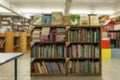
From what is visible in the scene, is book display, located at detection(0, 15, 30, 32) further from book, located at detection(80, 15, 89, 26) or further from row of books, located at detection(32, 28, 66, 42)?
book, located at detection(80, 15, 89, 26)

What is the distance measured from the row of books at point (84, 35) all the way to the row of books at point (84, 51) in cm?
17

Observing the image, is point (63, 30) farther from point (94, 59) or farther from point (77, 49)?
point (94, 59)

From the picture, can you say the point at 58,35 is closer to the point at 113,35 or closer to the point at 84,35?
the point at 84,35

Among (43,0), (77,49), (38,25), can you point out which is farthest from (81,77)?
(43,0)

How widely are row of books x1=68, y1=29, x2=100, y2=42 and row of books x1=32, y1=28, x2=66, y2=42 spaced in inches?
9.1

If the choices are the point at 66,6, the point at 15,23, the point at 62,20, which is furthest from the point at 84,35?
the point at 15,23

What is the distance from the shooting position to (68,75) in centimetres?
611

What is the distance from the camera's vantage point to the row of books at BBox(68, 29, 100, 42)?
6152 mm

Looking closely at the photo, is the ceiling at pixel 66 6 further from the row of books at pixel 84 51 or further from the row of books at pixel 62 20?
the row of books at pixel 84 51

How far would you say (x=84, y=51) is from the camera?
6168 mm

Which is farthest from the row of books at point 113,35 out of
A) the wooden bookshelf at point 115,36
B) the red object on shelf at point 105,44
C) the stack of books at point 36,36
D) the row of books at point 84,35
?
the stack of books at point 36,36

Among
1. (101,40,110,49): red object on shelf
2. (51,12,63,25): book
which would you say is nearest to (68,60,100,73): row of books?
(51,12,63,25): book

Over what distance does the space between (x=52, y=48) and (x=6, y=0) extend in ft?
25.9

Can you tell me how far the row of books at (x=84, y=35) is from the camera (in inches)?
242
